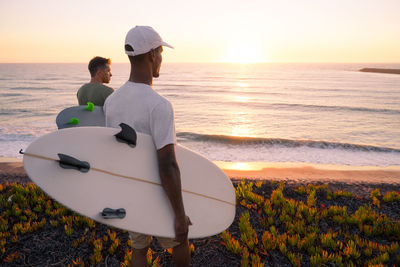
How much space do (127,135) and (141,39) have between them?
642 mm

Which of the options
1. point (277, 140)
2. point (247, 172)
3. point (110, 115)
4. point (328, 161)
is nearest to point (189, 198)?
point (110, 115)

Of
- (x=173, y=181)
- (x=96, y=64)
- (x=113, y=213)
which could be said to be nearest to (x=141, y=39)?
(x=173, y=181)

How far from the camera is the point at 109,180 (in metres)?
1.86

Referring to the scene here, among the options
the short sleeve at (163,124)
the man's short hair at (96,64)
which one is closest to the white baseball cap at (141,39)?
the short sleeve at (163,124)

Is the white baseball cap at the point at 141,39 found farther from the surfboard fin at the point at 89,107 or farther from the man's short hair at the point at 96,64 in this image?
the man's short hair at the point at 96,64

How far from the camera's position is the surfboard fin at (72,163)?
5.42 ft

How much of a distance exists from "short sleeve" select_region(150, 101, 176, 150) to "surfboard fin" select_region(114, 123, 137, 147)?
9.9 inches

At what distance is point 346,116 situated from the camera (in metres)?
18.3

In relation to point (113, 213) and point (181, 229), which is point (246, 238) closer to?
point (181, 229)

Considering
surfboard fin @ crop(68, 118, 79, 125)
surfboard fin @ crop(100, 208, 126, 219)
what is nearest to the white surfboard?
surfboard fin @ crop(100, 208, 126, 219)

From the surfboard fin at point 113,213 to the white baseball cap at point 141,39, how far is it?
1031mm

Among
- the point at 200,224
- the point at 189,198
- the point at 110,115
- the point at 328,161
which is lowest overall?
the point at 328,161

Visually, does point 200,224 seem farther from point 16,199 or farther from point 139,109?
point 16,199

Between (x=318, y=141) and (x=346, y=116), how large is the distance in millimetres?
8260
